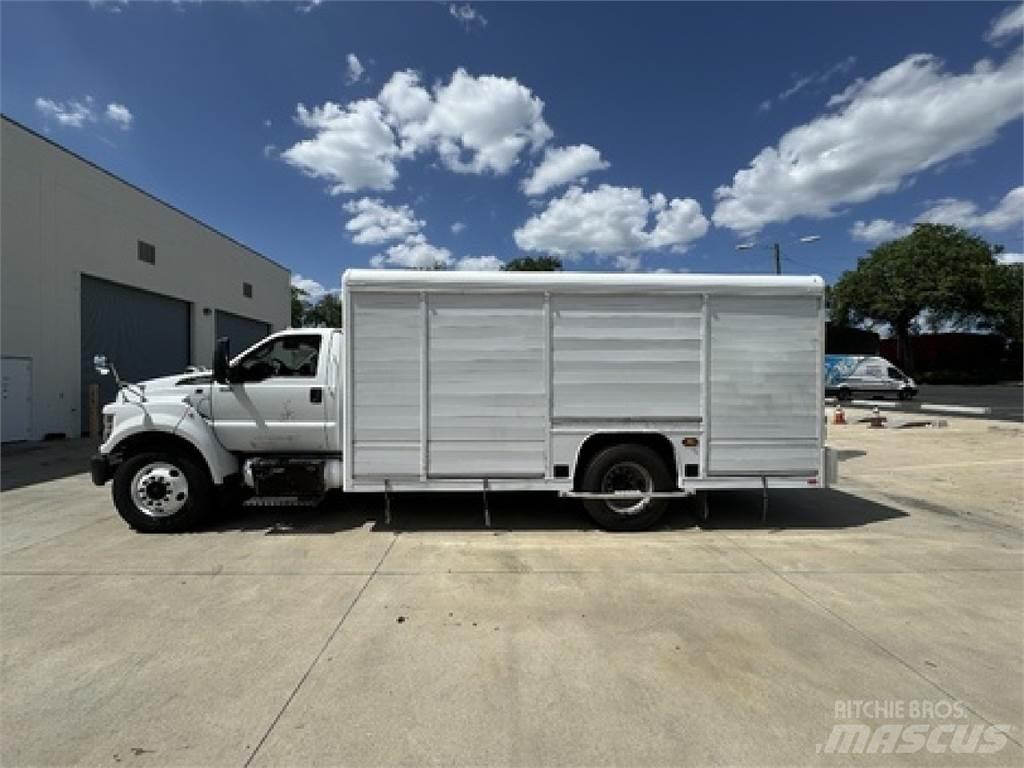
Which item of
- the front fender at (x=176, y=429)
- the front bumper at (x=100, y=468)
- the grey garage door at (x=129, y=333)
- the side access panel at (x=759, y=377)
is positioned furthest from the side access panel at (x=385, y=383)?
the grey garage door at (x=129, y=333)

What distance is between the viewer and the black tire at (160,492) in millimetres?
5902

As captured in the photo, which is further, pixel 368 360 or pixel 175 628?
pixel 368 360

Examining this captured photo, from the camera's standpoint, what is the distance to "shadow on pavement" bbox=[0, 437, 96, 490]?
941 cm

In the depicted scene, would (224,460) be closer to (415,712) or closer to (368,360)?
(368,360)

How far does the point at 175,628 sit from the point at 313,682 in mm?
1328

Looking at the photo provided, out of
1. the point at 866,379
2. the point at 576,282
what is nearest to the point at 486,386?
the point at 576,282

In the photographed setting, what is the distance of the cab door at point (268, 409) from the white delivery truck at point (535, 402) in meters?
0.02

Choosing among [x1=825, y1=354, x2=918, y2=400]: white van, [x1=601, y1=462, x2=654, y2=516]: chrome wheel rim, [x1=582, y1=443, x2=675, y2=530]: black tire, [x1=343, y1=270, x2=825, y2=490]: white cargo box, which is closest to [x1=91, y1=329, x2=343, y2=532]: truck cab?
[x1=343, y1=270, x2=825, y2=490]: white cargo box

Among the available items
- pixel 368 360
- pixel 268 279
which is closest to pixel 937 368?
pixel 268 279

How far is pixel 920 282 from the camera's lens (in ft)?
140

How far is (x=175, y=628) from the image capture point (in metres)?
3.79

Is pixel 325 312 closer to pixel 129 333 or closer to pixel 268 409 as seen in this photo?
pixel 129 333

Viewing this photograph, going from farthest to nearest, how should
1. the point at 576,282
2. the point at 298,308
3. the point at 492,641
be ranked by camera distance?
the point at 298,308 → the point at 576,282 → the point at 492,641

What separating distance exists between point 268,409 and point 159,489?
1406mm
